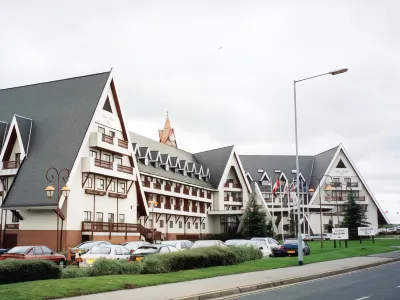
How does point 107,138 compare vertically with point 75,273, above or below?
above

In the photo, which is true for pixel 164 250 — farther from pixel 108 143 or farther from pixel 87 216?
pixel 108 143

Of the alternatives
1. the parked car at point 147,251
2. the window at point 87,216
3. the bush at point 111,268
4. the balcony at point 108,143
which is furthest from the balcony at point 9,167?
the bush at point 111,268

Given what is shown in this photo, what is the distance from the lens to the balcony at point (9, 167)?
149 ft

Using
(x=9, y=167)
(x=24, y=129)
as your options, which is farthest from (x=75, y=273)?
(x=24, y=129)

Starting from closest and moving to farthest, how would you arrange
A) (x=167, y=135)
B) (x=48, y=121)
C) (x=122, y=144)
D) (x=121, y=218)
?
1. (x=48, y=121)
2. (x=122, y=144)
3. (x=121, y=218)
4. (x=167, y=135)

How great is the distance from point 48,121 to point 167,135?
53578 mm

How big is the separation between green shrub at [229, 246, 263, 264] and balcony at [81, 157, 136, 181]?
67.4 ft

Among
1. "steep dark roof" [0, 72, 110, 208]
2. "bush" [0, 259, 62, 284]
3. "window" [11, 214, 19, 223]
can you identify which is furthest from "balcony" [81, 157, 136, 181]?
"bush" [0, 259, 62, 284]

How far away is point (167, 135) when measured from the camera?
100812 mm

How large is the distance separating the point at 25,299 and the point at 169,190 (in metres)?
52.0

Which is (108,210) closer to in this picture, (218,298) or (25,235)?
(25,235)

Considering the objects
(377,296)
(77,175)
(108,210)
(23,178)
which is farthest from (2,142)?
(377,296)

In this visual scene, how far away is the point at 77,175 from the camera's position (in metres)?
44.3

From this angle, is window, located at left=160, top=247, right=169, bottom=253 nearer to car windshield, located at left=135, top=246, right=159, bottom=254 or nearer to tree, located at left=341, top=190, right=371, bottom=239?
car windshield, located at left=135, top=246, right=159, bottom=254
